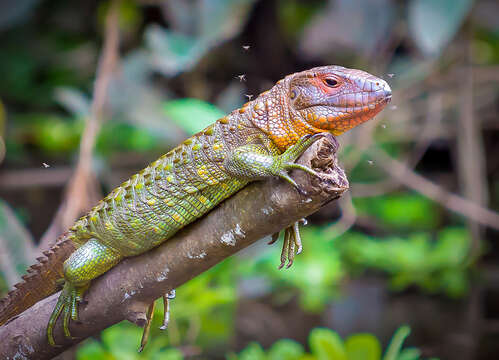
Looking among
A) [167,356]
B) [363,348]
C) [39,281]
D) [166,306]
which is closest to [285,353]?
[363,348]

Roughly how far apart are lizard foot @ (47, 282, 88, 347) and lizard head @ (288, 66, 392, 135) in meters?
0.71

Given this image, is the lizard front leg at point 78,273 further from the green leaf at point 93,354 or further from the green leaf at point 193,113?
the green leaf at point 193,113

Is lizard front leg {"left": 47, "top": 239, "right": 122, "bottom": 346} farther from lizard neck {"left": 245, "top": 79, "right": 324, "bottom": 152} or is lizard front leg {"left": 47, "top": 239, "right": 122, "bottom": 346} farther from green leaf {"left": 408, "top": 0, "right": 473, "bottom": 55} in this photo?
green leaf {"left": 408, "top": 0, "right": 473, "bottom": 55}

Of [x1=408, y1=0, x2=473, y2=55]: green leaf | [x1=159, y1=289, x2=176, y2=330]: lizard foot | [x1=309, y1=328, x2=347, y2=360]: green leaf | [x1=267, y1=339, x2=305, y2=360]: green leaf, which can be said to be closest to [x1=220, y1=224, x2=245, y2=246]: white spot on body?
[x1=159, y1=289, x2=176, y2=330]: lizard foot

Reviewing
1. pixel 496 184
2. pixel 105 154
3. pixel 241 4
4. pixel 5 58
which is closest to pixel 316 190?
pixel 241 4

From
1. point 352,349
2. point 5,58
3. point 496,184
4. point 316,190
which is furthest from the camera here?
point 496,184

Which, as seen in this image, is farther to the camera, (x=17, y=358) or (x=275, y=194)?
(x=17, y=358)

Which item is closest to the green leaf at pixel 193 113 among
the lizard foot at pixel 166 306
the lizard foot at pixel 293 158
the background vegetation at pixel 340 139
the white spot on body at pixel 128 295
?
the background vegetation at pixel 340 139

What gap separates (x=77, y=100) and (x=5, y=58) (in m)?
1.67

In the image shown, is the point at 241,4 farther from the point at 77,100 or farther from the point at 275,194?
the point at 275,194

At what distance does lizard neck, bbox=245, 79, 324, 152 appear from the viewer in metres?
1.15

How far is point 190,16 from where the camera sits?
11.9 ft

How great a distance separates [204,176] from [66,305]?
1.62 feet

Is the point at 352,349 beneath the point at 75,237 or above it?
beneath
